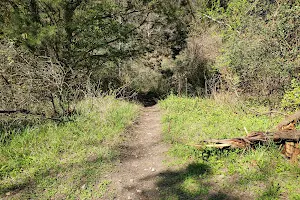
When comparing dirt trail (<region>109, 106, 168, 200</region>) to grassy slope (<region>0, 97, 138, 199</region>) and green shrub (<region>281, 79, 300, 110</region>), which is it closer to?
grassy slope (<region>0, 97, 138, 199</region>)

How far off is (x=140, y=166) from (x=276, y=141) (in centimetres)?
237

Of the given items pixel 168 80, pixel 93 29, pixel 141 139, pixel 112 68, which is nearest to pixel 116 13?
pixel 93 29

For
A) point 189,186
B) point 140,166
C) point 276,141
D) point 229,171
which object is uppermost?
point 276,141

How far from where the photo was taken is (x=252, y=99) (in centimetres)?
653

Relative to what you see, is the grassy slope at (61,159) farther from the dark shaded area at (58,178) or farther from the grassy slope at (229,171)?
the grassy slope at (229,171)

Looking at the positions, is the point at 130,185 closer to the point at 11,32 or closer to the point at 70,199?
the point at 70,199

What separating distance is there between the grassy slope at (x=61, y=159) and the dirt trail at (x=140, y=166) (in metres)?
0.24

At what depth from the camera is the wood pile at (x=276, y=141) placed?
3.14 meters

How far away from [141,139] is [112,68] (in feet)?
22.4

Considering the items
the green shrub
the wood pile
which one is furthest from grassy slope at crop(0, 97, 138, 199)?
the green shrub

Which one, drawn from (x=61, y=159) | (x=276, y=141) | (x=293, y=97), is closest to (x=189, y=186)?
(x=276, y=141)

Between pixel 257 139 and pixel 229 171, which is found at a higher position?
pixel 257 139

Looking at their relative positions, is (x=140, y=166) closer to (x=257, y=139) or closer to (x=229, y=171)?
(x=229, y=171)

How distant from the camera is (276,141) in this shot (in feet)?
11.1
